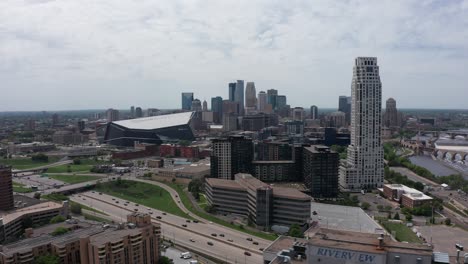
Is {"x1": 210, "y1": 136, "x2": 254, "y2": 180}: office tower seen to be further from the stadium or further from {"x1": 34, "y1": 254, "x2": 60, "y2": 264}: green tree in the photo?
the stadium

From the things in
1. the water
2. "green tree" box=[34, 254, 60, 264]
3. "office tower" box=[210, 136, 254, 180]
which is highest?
"office tower" box=[210, 136, 254, 180]

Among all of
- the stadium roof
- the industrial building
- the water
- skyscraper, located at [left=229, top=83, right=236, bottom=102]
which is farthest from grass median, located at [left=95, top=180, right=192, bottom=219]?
skyscraper, located at [left=229, top=83, right=236, bottom=102]

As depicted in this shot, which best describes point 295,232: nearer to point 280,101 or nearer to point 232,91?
point 280,101

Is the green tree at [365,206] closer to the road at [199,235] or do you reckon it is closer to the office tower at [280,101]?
the road at [199,235]

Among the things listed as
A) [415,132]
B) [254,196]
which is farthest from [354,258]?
[415,132]

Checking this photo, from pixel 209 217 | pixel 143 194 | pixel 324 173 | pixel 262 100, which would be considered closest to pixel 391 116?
pixel 262 100

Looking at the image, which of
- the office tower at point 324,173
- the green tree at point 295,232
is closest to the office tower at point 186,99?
the office tower at point 324,173

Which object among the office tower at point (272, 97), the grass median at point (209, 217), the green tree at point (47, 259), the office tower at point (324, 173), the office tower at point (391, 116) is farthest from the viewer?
the office tower at point (272, 97)
